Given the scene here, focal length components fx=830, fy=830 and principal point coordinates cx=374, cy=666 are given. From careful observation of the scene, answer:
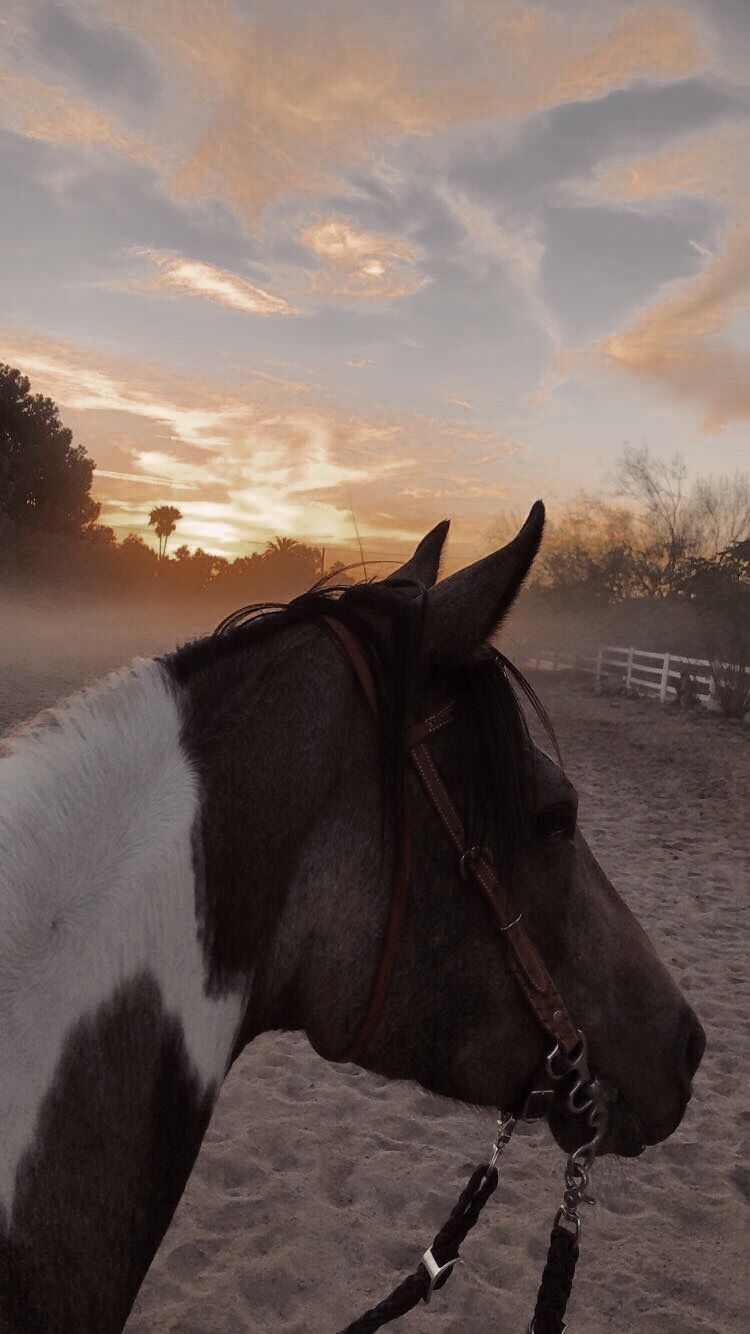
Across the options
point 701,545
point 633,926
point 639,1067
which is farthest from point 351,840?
point 701,545

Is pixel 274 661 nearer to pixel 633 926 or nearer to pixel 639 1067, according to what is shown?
pixel 633 926

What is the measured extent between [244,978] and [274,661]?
1.73 ft

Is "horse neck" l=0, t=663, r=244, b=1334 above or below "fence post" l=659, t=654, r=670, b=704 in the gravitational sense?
above

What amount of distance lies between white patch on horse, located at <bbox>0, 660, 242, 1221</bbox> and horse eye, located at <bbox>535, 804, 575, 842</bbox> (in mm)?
651

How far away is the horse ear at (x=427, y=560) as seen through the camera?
1.86m

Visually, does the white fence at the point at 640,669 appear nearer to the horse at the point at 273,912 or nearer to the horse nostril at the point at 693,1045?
the horse nostril at the point at 693,1045

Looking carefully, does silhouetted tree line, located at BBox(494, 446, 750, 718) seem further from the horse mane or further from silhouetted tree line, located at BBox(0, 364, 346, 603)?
the horse mane

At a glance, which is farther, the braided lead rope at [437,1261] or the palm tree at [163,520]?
the palm tree at [163,520]

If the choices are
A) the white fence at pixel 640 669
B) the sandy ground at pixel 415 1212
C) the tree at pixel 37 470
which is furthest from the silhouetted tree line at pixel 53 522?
the sandy ground at pixel 415 1212

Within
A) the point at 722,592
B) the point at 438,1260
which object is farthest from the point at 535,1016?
the point at 722,592

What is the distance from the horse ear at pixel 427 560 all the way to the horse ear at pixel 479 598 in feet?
1.32

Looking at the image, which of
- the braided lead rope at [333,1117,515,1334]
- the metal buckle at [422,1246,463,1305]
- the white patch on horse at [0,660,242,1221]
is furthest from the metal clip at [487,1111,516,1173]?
the white patch on horse at [0,660,242,1221]

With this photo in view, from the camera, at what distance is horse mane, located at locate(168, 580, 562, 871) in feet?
4.75

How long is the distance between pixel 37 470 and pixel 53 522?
3.29 metres
